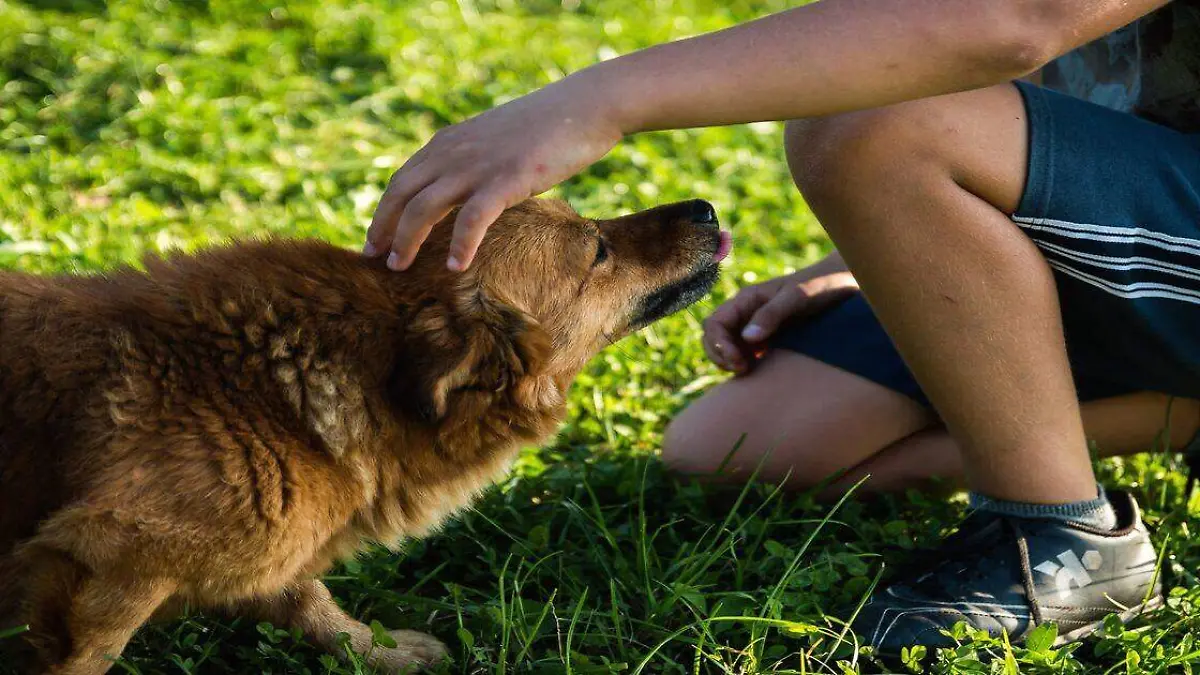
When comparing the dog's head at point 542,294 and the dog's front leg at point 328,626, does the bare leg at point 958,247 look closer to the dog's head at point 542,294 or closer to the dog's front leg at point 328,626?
the dog's head at point 542,294

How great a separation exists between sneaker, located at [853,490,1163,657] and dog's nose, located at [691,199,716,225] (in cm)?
98

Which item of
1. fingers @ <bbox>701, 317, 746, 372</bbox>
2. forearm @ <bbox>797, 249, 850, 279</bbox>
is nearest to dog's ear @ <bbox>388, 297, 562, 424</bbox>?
fingers @ <bbox>701, 317, 746, 372</bbox>

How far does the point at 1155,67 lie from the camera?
2.99 m

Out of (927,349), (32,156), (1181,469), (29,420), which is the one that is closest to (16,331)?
(29,420)

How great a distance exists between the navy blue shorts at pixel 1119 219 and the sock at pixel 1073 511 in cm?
38

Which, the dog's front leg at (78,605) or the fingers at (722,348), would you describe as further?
the fingers at (722,348)

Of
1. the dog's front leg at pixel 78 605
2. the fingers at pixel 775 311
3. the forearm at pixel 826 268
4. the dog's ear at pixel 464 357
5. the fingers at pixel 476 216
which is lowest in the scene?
the fingers at pixel 775 311

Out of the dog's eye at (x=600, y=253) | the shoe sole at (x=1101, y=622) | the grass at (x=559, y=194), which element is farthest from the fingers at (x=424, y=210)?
the shoe sole at (x=1101, y=622)

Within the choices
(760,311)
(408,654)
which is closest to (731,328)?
(760,311)

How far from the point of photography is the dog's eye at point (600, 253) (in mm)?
2801

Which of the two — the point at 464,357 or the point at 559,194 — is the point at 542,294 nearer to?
the point at 464,357

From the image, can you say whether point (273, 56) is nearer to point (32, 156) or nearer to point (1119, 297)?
point (32, 156)

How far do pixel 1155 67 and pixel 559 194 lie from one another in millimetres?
2503

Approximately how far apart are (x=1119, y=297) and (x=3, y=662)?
250 centimetres
